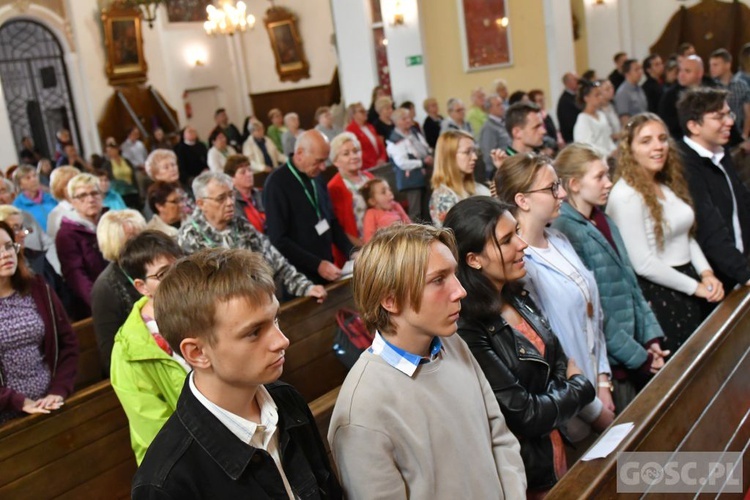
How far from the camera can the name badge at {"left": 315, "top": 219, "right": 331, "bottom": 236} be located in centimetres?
454

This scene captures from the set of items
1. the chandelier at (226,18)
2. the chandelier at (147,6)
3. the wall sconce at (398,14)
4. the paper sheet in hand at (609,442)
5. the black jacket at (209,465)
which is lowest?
the paper sheet in hand at (609,442)

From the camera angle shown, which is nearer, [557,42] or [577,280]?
[577,280]

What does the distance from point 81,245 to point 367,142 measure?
4.69m

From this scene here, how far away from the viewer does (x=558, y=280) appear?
293 centimetres

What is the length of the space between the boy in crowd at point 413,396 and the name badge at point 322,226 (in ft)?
8.05

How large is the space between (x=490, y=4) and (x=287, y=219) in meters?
9.42

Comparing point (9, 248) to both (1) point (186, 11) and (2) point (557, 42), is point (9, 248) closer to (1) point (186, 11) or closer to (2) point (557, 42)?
(2) point (557, 42)

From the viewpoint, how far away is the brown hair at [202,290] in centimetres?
175

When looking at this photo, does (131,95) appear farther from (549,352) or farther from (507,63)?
(549,352)

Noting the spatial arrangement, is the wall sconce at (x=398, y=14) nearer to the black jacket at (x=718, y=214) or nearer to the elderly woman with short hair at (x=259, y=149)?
the elderly woman with short hair at (x=259, y=149)

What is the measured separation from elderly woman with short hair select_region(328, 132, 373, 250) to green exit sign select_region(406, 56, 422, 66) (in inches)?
301

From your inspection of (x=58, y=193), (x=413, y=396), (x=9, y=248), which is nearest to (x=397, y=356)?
(x=413, y=396)

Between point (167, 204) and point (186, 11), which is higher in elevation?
point (186, 11)

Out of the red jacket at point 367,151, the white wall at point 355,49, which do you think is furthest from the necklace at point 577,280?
the white wall at point 355,49
